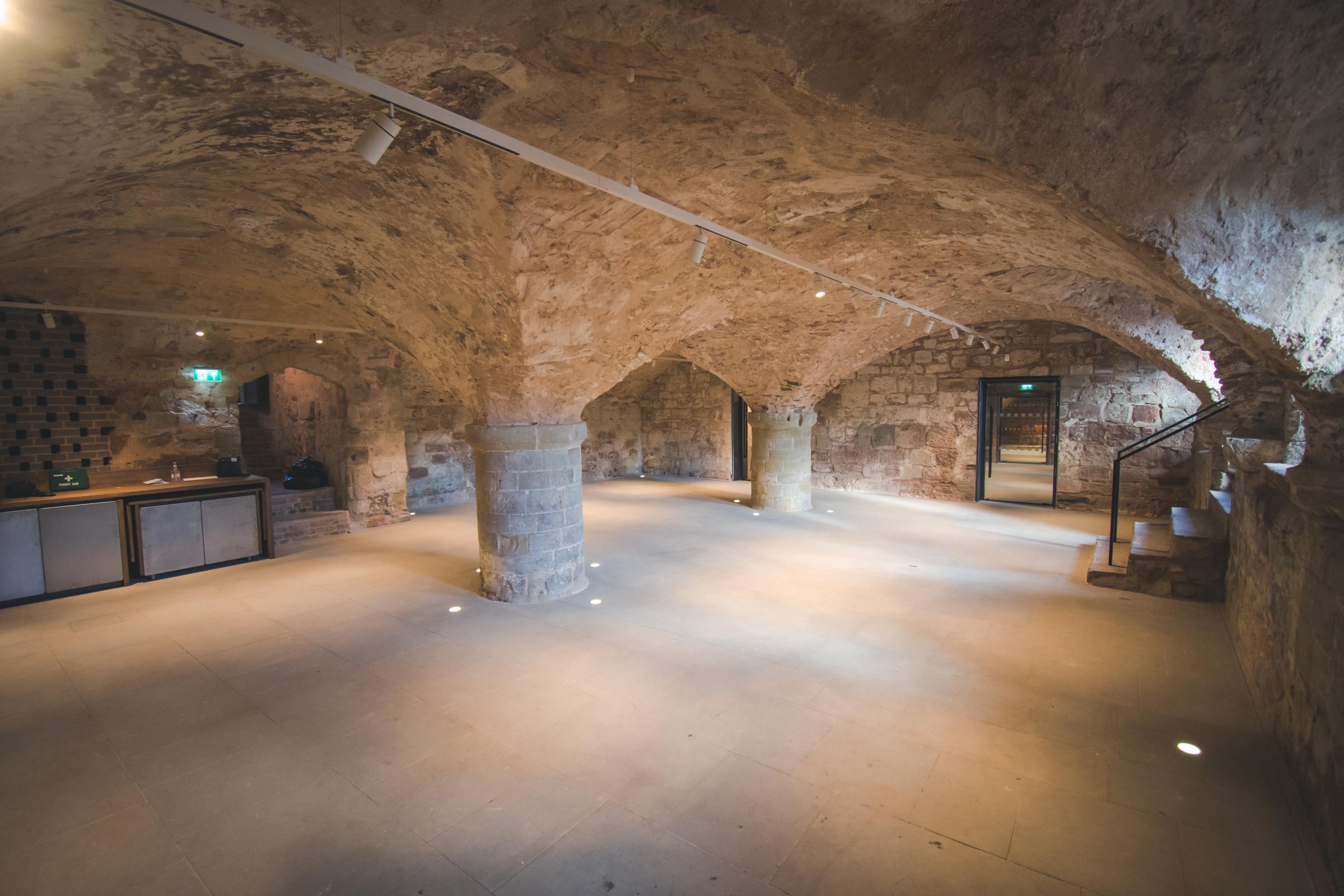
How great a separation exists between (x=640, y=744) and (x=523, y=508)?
96.3 inches

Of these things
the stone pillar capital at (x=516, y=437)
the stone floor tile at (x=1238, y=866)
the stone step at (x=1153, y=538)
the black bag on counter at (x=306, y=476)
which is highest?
the stone pillar capital at (x=516, y=437)

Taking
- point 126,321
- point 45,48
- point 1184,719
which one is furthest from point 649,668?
point 126,321

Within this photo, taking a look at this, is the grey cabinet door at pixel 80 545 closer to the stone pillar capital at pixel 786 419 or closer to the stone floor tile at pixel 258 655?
the stone floor tile at pixel 258 655

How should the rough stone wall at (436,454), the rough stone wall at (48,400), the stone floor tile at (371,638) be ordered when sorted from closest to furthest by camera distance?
the stone floor tile at (371,638) < the rough stone wall at (48,400) < the rough stone wall at (436,454)

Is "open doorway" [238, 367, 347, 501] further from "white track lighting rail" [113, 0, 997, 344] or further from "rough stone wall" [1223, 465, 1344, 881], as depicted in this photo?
"rough stone wall" [1223, 465, 1344, 881]

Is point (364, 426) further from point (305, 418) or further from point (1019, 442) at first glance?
point (1019, 442)

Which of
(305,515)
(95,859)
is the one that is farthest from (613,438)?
(95,859)

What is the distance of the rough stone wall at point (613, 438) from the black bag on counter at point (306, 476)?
4842 millimetres

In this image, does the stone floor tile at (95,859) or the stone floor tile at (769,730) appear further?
the stone floor tile at (769,730)

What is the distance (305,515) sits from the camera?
7531 mm

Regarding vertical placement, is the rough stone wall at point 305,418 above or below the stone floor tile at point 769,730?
above

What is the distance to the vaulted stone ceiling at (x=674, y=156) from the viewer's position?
179 cm

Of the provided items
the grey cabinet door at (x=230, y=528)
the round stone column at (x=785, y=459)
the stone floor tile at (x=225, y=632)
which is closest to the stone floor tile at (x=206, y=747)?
the stone floor tile at (x=225, y=632)

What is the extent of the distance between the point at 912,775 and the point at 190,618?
16.7ft
